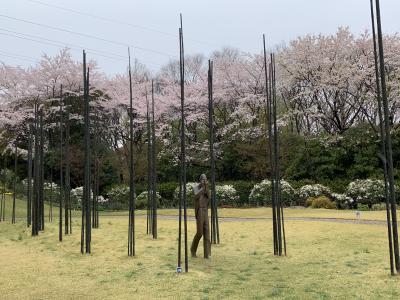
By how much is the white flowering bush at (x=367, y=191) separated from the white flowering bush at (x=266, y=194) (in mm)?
2551

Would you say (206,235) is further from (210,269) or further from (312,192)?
(312,192)

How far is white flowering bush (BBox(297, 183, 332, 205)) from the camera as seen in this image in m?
21.2

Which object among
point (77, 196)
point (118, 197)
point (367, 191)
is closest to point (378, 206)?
point (367, 191)

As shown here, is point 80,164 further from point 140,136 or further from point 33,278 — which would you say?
point 33,278

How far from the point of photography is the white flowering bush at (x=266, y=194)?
21562 mm

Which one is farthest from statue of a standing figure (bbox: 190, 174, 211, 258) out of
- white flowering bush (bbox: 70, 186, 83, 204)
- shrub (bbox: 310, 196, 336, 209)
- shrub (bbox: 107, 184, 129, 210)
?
white flowering bush (bbox: 70, 186, 83, 204)

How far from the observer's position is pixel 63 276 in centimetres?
654

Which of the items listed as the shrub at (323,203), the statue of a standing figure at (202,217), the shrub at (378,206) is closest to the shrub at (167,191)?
the shrub at (323,203)

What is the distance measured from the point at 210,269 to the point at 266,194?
15.5 m

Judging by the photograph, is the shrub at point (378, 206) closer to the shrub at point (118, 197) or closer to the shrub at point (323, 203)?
the shrub at point (323, 203)

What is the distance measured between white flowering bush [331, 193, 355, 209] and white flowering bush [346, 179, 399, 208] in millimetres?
275

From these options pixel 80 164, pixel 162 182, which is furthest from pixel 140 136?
pixel 80 164

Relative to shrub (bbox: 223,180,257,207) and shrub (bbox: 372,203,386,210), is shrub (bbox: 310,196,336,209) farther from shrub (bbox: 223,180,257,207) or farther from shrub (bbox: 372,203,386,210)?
shrub (bbox: 223,180,257,207)

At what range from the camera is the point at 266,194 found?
72.4 ft
